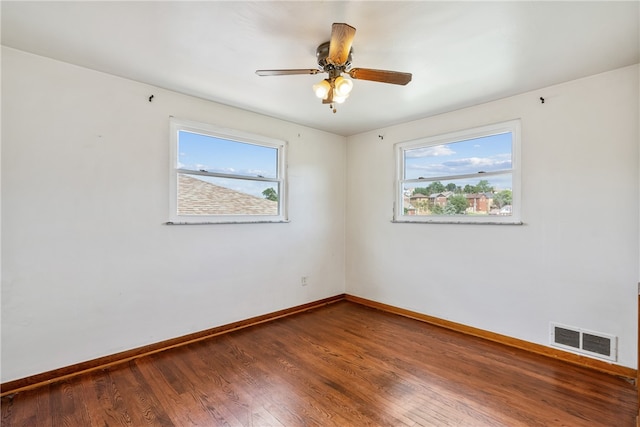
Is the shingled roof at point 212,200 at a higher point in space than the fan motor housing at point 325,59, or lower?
lower

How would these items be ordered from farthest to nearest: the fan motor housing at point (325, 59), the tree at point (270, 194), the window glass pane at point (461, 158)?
1. the tree at point (270, 194)
2. the window glass pane at point (461, 158)
3. the fan motor housing at point (325, 59)

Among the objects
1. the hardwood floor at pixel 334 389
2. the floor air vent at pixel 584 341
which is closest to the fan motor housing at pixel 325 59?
the hardwood floor at pixel 334 389

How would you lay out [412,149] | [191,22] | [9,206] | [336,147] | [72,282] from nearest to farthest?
[191,22] → [9,206] → [72,282] → [412,149] → [336,147]

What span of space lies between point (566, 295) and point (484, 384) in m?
1.16

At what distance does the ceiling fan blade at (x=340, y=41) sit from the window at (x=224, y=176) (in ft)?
5.93

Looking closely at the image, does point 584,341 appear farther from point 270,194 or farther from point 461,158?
point 270,194

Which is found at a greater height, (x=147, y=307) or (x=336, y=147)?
(x=336, y=147)

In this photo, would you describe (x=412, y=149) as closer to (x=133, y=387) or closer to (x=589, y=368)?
(x=589, y=368)

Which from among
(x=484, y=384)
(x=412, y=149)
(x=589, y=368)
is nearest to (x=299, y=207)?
(x=412, y=149)

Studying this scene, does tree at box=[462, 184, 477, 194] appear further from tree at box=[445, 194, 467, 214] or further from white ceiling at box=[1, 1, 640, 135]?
white ceiling at box=[1, 1, 640, 135]

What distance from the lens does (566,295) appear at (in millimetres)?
2627

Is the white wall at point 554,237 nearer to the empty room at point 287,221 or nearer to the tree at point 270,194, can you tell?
the empty room at point 287,221

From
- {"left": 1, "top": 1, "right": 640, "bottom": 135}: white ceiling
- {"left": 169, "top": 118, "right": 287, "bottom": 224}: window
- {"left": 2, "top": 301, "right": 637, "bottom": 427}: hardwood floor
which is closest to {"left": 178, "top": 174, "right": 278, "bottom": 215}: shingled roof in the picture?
{"left": 169, "top": 118, "right": 287, "bottom": 224}: window

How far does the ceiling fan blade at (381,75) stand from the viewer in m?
→ 1.90
